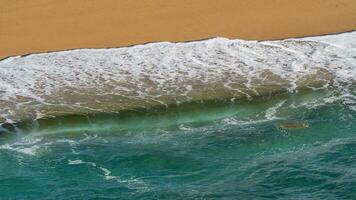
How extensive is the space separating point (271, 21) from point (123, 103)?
14.9ft

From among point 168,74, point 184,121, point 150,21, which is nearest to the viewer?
point 184,121

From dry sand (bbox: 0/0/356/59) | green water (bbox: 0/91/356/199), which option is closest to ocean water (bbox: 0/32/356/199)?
green water (bbox: 0/91/356/199)

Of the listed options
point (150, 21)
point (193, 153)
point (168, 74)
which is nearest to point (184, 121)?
point (193, 153)

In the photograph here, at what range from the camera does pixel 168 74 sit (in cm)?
1278

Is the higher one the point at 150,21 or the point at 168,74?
the point at 150,21

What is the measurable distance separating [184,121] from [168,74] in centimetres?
197

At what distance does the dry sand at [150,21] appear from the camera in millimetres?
14398

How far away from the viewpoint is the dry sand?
1440cm

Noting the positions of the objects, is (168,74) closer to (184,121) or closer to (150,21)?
(184,121)

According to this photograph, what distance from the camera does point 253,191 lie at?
870 cm

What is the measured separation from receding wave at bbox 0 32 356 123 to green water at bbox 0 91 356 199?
1.38ft

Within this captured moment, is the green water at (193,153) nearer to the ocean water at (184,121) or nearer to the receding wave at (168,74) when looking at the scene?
the ocean water at (184,121)

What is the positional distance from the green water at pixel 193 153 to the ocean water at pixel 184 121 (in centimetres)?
2

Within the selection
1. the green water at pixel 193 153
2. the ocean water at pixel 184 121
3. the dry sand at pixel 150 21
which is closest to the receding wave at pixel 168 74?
the ocean water at pixel 184 121
